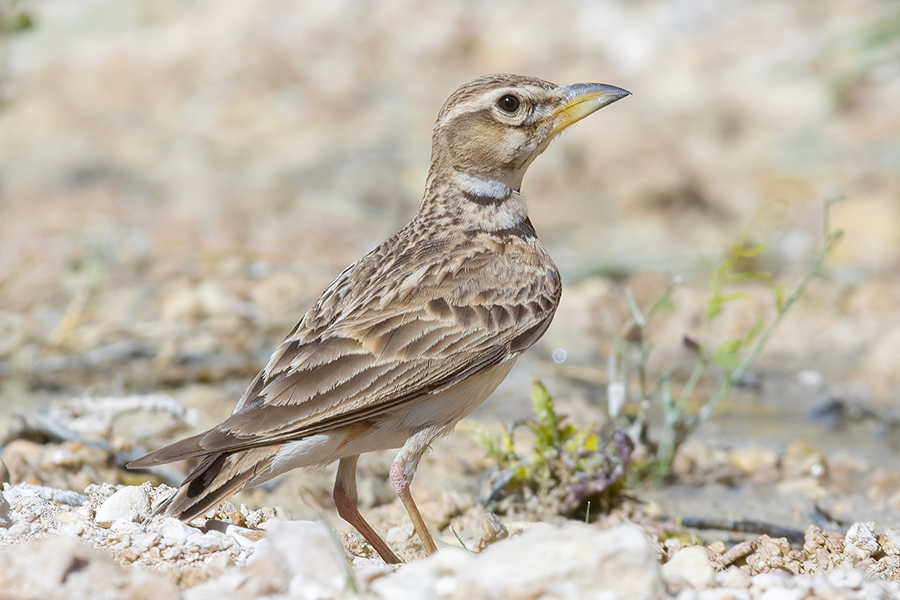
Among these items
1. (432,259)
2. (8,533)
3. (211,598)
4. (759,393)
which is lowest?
(759,393)

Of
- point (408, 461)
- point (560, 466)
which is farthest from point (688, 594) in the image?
point (560, 466)

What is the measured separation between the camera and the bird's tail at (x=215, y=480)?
333 cm

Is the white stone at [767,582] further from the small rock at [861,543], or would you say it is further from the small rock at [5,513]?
the small rock at [5,513]

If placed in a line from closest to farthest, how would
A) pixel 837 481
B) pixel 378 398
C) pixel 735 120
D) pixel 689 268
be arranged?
pixel 378 398, pixel 837 481, pixel 689 268, pixel 735 120

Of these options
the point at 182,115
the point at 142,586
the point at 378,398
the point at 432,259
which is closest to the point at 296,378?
the point at 378,398

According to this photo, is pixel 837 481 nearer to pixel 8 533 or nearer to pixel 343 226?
pixel 8 533

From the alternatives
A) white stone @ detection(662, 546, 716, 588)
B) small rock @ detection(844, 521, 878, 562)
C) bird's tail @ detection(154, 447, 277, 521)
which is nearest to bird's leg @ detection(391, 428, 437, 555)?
bird's tail @ detection(154, 447, 277, 521)

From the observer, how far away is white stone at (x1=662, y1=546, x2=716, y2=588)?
2798 millimetres

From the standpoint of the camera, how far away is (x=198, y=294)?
7340 mm

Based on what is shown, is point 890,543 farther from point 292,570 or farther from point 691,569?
point 292,570

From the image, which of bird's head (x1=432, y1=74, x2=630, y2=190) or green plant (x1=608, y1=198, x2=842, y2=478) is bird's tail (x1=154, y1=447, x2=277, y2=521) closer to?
bird's head (x1=432, y1=74, x2=630, y2=190)

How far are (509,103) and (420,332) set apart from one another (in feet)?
4.14

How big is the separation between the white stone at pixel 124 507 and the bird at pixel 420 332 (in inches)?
5.7

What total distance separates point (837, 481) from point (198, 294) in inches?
167
